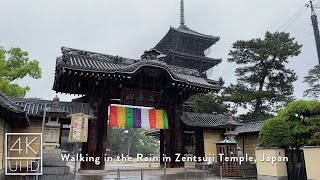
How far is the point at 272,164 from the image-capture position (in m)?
12.5

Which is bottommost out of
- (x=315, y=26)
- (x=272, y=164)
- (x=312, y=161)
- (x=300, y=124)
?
(x=272, y=164)

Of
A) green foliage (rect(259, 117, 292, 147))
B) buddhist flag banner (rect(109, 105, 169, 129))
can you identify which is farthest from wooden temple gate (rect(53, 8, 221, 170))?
green foliage (rect(259, 117, 292, 147))

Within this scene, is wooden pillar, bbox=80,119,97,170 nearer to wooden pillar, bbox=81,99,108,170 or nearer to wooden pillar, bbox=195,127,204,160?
wooden pillar, bbox=81,99,108,170

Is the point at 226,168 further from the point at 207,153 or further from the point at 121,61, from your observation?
the point at 121,61

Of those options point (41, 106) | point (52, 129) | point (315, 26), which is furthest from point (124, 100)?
point (315, 26)

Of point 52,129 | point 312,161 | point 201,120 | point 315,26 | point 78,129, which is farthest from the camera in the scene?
point 315,26

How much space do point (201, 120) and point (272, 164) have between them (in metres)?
6.96

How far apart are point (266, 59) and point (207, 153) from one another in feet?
50.4

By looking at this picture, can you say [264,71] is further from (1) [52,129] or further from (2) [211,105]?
(1) [52,129]

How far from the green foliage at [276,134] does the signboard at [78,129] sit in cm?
881

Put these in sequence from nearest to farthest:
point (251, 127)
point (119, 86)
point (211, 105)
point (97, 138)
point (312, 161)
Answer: point (312, 161), point (97, 138), point (119, 86), point (251, 127), point (211, 105)

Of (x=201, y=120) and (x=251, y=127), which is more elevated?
(x=201, y=120)

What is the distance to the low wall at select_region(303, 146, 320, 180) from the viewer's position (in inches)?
403

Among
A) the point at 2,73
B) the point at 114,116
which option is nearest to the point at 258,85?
the point at 114,116
